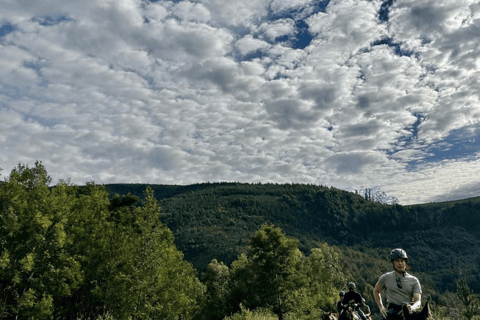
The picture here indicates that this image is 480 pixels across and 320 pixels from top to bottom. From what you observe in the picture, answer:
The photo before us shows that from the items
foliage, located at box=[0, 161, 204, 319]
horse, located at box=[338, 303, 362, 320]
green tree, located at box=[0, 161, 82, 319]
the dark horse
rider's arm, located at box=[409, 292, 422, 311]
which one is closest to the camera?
the dark horse

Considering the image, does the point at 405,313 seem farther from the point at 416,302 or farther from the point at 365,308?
the point at 365,308

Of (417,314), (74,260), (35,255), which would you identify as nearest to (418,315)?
(417,314)

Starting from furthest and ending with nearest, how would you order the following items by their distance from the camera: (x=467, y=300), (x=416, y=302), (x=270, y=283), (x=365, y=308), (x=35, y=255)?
(x=270, y=283) < (x=35, y=255) < (x=467, y=300) < (x=365, y=308) < (x=416, y=302)

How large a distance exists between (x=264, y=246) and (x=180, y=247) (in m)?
133

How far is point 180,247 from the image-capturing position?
548ft

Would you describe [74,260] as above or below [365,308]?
above

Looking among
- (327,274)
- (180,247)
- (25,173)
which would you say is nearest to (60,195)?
(25,173)

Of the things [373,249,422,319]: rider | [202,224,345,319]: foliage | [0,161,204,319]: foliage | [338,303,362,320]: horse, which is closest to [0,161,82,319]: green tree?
[0,161,204,319]: foliage

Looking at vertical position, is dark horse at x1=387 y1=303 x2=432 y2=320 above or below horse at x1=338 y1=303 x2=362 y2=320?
above

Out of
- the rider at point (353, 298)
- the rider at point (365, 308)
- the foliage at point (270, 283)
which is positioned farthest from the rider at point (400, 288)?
the foliage at point (270, 283)

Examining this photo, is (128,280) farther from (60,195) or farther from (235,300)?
(235,300)

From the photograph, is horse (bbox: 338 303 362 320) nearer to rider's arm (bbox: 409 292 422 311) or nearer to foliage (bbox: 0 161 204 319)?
rider's arm (bbox: 409 292 422 311)

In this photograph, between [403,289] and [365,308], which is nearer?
[403,289]

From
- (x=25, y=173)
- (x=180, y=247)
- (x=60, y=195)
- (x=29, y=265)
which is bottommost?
(x=180, y=247)
